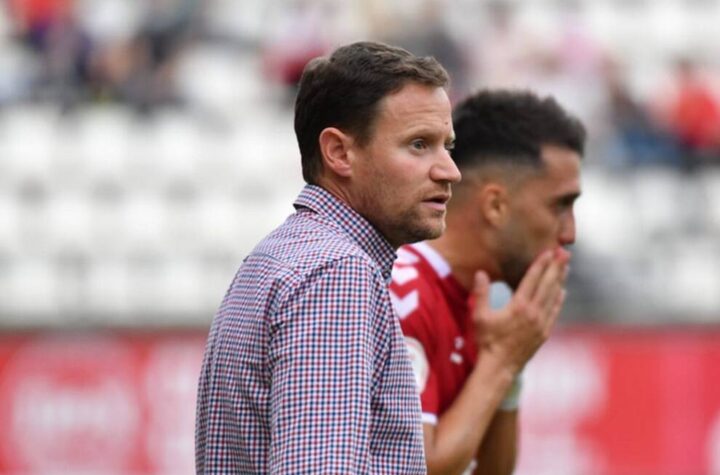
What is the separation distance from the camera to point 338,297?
2666mm

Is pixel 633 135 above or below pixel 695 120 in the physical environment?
below

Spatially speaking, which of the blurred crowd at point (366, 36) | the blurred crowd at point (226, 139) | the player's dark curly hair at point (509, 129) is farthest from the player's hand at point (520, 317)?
the blurred crowd at point (366, 36)

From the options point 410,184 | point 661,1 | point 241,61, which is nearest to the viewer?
point 410,184

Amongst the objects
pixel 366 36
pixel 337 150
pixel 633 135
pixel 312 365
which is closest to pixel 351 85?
pixel 337 150

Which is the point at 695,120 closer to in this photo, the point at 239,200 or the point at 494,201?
the point at 239,200

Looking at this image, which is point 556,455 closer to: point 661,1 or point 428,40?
point 428,40

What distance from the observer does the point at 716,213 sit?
1196cm

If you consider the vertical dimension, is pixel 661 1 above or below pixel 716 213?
above

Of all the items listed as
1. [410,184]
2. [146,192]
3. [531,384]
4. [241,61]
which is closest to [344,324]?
[410,184]

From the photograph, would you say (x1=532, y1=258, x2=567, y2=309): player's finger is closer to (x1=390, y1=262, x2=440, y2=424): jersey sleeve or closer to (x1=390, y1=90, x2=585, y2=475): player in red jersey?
(x1=390, y1=90, x2=585, y2=475): player in red jersey

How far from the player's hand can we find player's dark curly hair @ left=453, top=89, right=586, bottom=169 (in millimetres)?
347

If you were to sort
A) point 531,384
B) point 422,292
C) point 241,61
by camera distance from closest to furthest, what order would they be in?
point 422,292
point 531,384
point 241,61

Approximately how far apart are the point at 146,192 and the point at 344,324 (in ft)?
29.9

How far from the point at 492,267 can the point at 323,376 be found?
169 centimetres
